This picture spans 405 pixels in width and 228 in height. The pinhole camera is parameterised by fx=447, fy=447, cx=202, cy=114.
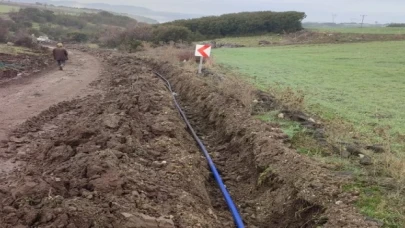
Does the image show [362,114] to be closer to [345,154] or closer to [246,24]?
[345,154]

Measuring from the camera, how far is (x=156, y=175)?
6.84m

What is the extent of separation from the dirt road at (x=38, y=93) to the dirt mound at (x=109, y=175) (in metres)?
0.76

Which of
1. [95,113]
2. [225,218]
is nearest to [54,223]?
[225,218]

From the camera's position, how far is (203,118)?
12430 millimetres

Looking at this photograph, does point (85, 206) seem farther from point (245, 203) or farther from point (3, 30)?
point (3, 30)

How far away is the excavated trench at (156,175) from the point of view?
521 centimetres

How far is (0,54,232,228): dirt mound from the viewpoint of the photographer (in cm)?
499

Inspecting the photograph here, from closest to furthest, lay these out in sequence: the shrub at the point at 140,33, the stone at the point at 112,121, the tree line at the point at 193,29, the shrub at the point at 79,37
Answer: the stone at the point at 112,121 < the shrub at the point at 140,33 < the tree line at the point at 193,29 < the shrub at the point at 79,37

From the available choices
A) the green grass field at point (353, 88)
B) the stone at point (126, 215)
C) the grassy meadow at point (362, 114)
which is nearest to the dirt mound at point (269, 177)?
the grassy meadow at point (362, 114)

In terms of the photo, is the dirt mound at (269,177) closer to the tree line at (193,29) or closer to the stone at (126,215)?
the stone at (126,215)

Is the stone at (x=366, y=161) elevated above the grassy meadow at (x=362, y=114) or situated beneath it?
elevated above

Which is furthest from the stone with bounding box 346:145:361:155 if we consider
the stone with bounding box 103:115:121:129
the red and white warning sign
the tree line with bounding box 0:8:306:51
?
the tree line with bounding box 0:8:306:51

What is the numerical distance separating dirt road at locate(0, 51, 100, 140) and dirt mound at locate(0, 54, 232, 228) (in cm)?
76

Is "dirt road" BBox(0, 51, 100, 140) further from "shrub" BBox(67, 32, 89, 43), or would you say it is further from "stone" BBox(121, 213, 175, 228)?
"shrub" BBox(67, 32, 89, 43)
